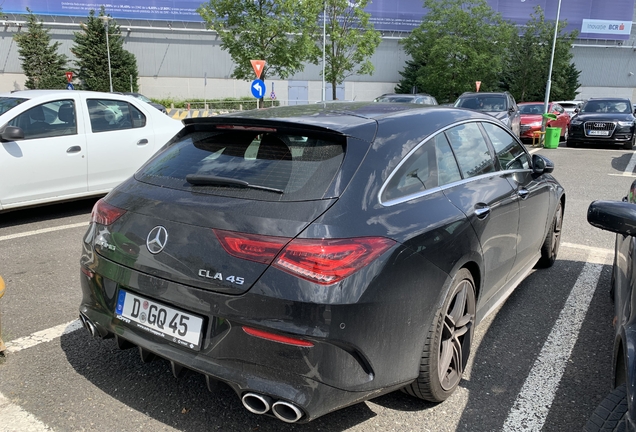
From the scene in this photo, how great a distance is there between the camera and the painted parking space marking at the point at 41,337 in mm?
3211

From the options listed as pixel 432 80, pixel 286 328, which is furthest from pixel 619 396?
pixel 432 80

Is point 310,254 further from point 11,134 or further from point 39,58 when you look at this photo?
point 39,58

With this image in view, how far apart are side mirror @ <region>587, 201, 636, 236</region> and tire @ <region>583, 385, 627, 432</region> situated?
2.00 feet

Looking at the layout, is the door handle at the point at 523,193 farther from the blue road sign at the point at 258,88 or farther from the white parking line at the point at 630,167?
the blue road sign at the point at 258,88

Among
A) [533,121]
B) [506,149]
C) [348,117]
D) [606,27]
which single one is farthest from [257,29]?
[606,27]

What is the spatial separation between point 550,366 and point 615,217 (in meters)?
1.40

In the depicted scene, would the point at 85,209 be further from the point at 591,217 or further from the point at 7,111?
the point at 591,217

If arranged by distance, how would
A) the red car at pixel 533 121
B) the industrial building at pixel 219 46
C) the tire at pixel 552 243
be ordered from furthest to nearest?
the industrial building at pixel 219 46 < the red car at pixel 533 121 < the tire at pixel 552 243

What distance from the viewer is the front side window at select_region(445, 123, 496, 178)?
3051 mm

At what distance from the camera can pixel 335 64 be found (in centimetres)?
3331

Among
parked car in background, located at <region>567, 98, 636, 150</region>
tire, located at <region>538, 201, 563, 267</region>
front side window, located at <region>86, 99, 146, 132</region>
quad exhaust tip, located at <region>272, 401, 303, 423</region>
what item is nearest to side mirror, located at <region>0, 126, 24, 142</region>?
front side window, located at <region>86, 99, 146, 132</region>

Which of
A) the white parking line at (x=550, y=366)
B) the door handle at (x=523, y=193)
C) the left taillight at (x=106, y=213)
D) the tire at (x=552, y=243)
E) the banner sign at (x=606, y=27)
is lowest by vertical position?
the white parking line at (x=550, y=366)

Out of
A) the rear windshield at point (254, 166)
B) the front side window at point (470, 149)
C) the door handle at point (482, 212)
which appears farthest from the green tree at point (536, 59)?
the rear windshield at point (254, 166)

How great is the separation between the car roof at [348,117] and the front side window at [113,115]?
421 centimetres
